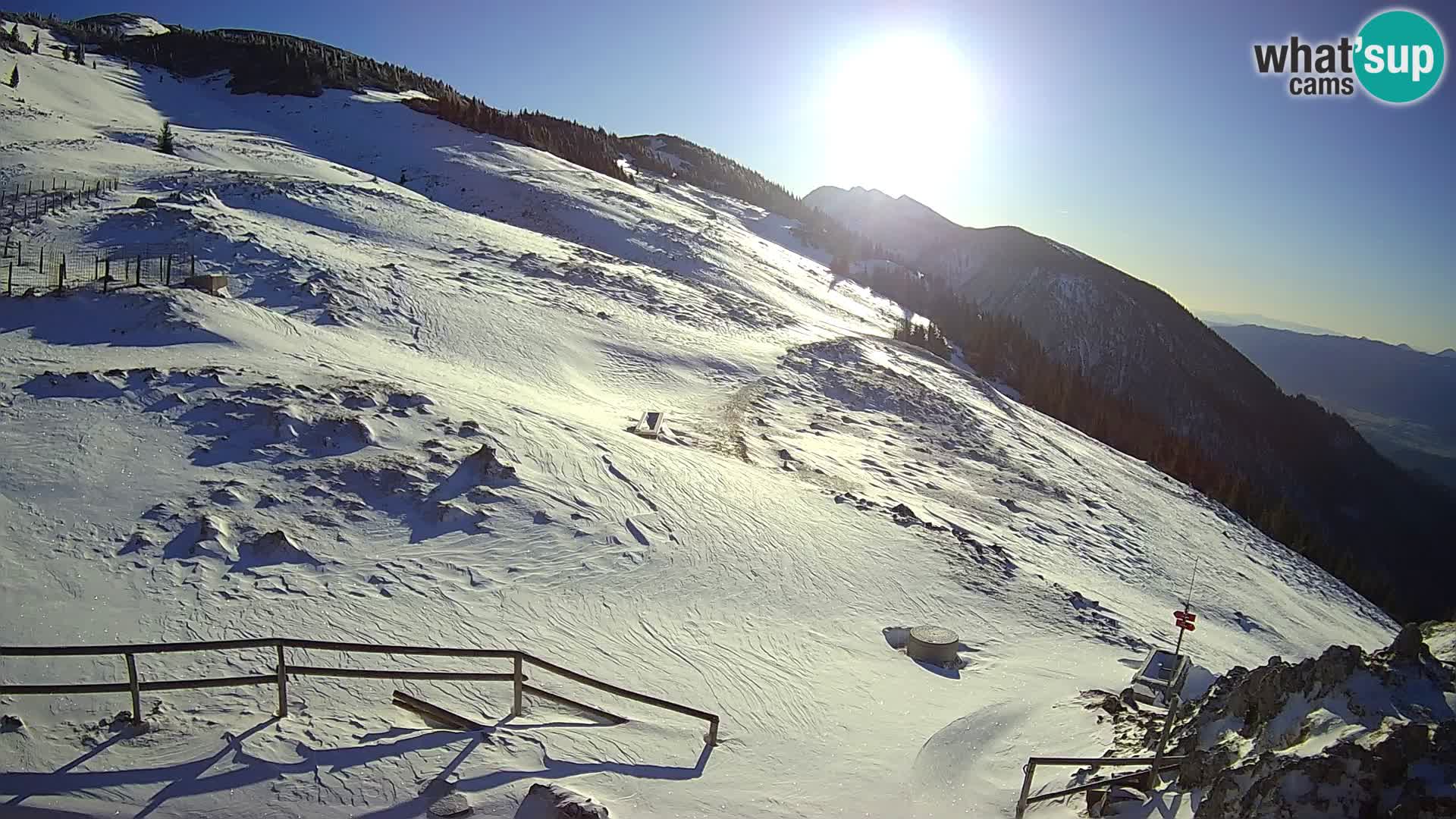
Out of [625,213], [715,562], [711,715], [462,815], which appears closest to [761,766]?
[711,715]

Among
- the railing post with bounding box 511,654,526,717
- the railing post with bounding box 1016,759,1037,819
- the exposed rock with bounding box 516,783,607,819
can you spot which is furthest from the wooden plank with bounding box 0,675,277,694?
the railing post with bounding box 1016,759,1037,819

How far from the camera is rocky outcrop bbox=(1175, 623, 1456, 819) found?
606 centimetres

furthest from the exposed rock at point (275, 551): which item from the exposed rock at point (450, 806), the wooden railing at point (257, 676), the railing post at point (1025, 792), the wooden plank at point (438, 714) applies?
the railing post at point (1025, 792)

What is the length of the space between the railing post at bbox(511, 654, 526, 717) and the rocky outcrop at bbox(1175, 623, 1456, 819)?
7284mm

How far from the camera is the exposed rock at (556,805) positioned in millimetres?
7098

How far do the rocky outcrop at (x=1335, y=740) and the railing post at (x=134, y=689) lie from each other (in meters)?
10.4

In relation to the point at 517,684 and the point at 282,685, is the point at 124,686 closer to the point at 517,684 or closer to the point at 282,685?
the point at 282,685

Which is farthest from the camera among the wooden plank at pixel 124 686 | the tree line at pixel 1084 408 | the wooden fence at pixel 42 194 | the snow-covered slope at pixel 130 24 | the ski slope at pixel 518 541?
the snow-covered slope at pixel 130 24

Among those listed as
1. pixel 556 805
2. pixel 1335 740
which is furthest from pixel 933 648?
pixel 556 805

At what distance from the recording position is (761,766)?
945cm

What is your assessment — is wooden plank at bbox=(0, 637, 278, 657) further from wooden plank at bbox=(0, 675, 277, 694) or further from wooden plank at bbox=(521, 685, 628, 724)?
wooden plank at bbox=(521, 685, 628, 724)

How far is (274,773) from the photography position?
7203 mm

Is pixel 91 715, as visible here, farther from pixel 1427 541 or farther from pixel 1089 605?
pixel 1427 541

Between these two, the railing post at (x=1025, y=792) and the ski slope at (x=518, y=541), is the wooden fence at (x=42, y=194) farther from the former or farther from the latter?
the railing post at (x=1025, y=792)
